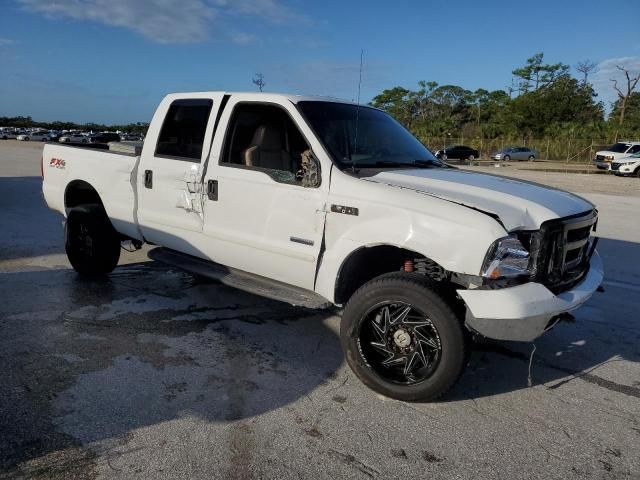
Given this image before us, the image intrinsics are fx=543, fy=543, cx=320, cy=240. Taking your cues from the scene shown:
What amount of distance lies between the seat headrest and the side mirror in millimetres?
483

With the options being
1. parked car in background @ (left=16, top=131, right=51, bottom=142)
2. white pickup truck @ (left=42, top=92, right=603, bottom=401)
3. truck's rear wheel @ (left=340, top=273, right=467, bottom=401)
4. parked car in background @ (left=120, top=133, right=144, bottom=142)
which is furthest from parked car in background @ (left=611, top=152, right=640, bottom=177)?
parked car in background @ (left=16, top=131, right=51, bottom=142)

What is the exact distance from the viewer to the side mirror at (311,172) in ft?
12.6

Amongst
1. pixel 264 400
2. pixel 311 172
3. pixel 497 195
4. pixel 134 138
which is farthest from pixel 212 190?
pixel 134 138

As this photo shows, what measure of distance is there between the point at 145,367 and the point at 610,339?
12.5 ft

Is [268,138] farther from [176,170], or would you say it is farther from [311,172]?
[176,170]

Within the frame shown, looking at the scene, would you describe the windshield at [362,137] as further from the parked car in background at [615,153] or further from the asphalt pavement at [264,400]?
the parked car in background at [615,153]

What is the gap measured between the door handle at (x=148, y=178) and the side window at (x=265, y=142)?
0.96 metres

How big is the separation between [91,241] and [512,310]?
14.6 ft

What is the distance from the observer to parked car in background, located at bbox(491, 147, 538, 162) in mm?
47125

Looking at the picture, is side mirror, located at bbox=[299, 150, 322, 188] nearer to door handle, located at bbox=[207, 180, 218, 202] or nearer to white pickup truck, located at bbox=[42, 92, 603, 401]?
white pickup truck, located at bbox=[42, 92, 603, 401]

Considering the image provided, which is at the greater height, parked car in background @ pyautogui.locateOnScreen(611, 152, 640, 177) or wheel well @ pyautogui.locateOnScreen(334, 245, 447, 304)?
parked car in background @ pyautogui.locateOnScreen(611, 152, 640, 177)

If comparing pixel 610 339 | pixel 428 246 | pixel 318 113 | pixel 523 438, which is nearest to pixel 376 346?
pixel 428 246

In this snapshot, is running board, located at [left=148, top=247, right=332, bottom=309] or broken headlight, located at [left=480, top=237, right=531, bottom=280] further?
running board, located at [left=148, top=247, right=332, bottom=309]

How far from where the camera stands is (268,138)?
443cm
